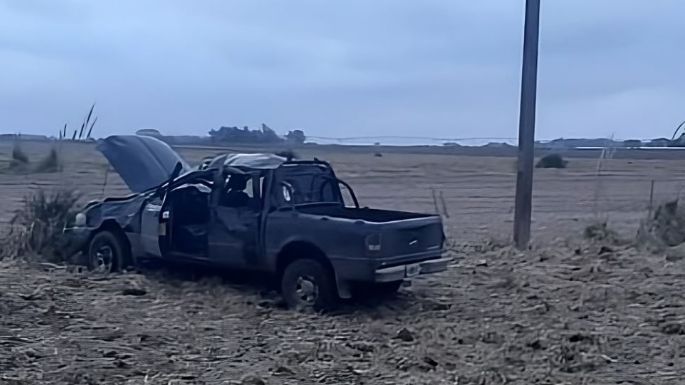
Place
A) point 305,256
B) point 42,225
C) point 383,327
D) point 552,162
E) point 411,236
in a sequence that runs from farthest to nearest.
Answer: point 552,162 < point 42,225 < point 305,256 < point 411,236 < point 383,327

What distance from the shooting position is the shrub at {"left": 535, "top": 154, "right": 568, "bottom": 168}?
60.6 metres

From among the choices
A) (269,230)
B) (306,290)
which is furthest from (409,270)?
(269,230)

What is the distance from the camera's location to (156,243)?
1448 centimetres

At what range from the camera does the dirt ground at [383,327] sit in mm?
9664

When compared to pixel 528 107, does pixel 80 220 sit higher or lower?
lower

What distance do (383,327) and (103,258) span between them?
4852 mm

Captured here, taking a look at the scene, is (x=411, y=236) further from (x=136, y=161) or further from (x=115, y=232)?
(x=136, y=161)

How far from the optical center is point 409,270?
12.8m

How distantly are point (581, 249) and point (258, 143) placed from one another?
92.1 feet

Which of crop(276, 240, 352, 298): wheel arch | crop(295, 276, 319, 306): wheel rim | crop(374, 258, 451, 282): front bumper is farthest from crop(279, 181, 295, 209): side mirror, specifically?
crop(374, 258, 451, 282): front bumper

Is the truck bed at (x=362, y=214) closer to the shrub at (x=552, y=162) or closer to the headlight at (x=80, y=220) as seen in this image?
the headlight at (x=80, y=220)

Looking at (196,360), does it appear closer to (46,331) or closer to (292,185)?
(46,331)

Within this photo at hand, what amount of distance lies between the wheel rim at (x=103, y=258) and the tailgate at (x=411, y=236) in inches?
171

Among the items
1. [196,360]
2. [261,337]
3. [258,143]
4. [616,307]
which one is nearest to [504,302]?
[616,307]
